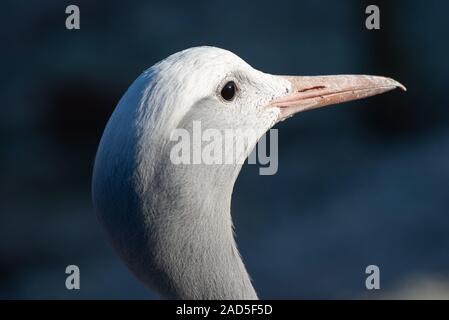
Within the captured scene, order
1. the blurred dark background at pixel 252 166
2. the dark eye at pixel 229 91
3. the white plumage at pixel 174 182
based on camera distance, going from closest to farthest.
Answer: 1. the white plumage at pixel 174 182
2. the dark eye at pixel 229 91
3. the blurred dark background at pixel 252 166

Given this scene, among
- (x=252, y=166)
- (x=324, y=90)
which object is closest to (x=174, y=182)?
(x=324, y=90)

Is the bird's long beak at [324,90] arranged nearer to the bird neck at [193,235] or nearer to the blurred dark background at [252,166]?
the bird neck at [193,235]

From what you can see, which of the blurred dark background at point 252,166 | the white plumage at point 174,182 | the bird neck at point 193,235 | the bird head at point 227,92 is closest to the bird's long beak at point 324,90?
the bird head at point 227,92

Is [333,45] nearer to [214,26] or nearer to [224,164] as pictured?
[214,26]

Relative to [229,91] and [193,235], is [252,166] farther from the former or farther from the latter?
[193,235]

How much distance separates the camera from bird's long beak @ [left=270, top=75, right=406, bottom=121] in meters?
2.80

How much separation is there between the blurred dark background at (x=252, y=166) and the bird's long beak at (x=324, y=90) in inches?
113

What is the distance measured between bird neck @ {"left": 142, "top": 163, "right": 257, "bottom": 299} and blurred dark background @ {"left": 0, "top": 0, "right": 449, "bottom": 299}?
10.5 ft

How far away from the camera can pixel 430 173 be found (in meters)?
6.42

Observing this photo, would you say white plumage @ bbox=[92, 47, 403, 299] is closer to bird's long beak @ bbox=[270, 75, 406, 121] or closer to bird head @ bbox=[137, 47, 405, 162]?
bird head @ bbox=[137, 47, 405, 162]

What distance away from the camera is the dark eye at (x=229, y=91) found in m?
2.55

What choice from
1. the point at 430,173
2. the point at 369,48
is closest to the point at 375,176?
the point at 430,173

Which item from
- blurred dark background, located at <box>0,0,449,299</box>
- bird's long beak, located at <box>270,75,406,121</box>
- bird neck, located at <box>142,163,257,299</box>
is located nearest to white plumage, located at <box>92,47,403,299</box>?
bird neck, located at <box>142,163,257,299</box>

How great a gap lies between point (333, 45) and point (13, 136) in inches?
90.5
